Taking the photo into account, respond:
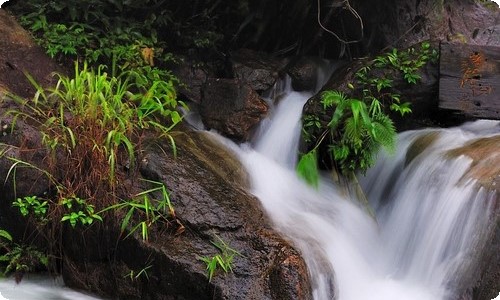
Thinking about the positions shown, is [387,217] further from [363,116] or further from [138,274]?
[138,274]

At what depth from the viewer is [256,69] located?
263 inches

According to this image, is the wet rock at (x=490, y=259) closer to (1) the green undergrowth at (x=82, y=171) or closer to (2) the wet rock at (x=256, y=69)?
(1) the green undergrowth at (x=82, y=171)

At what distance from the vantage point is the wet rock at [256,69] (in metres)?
6.58

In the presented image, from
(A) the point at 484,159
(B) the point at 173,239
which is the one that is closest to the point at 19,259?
(B) the point at 173,239

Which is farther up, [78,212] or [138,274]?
[78,212]

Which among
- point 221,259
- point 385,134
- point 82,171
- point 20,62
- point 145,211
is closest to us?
point 221,259

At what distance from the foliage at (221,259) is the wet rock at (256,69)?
2.30 meters

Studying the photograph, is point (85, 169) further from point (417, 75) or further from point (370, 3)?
point (370, 3)

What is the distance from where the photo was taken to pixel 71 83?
5.04 meters

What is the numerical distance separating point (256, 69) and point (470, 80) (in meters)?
2.09

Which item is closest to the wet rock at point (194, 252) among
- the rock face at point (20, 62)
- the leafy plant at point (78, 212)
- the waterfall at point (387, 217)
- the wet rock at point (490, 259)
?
the leafy plant at point (78, 212)

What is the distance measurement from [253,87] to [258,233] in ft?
7.65

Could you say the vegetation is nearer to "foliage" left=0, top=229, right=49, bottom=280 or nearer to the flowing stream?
the flowing stream

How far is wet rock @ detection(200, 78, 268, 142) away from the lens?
232 inches
